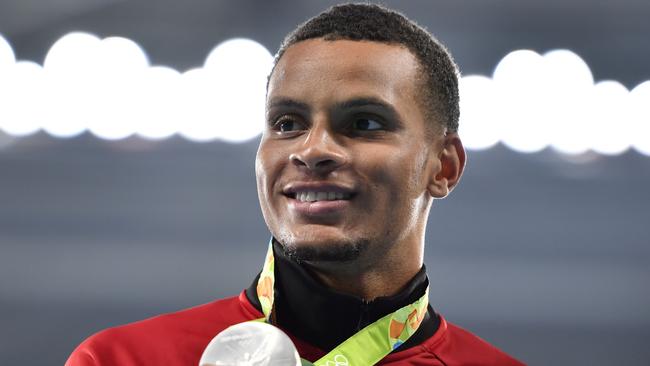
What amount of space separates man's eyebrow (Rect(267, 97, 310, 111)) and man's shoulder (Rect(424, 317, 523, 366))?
589mm

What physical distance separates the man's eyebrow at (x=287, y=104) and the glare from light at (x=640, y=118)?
6506 millimetres

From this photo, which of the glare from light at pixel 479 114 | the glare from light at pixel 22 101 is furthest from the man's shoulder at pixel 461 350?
the glare from light at pixel 22 101

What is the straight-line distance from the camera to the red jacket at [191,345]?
183cm

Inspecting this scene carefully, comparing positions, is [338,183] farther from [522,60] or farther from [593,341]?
[522,60]

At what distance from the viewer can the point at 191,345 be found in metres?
1.88

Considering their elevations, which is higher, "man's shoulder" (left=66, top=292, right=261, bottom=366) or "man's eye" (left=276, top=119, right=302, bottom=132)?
"man's eye" (left=276, top=119, right=302, bottom=132)

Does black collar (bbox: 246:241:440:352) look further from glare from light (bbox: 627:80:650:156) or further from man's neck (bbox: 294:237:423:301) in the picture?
glare from light (bbox: 627:80:650:156)

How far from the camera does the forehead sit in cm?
181

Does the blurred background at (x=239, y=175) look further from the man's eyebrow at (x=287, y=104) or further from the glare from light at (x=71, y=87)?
the man's eyebrow at (x=287, y=104)

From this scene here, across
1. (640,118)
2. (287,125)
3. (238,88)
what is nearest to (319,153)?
(287,125)

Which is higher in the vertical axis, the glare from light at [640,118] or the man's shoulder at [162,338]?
the glare from light at [640,118]

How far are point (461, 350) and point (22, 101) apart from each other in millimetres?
6412

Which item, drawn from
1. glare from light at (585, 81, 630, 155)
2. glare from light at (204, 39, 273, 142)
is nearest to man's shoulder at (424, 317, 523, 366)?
glare from light at (204, 39, 273, 142)

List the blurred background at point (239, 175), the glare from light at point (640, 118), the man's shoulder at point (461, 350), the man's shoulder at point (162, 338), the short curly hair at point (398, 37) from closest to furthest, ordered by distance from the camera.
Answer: the man's shoulder at point (162, 338), the short curly hair at point (398, 37), the man's shoulder at point (461, 350), the blurred background at point (239, 175), the glare from light at point (640, 118)
